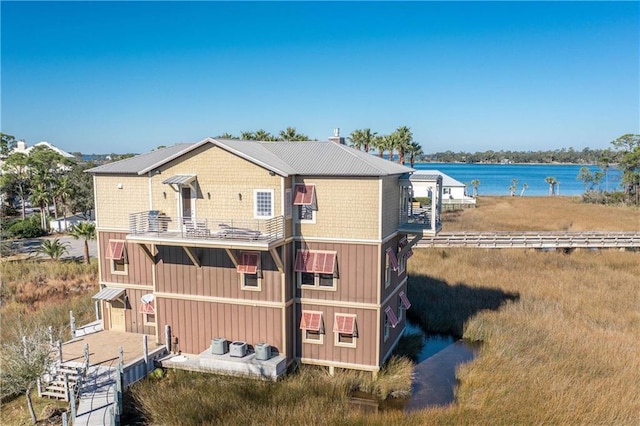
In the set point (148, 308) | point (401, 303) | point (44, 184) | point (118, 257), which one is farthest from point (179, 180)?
point (44, 184)

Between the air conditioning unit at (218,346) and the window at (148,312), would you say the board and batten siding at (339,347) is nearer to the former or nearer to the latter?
the air conditioning unit at (218,346)

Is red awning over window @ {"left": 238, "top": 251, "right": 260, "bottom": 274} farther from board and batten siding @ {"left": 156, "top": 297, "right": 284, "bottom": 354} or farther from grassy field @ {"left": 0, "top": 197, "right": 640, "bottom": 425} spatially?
grassy field @ {"left": 0, "top": 197, "right": 640, "bottom": 425}

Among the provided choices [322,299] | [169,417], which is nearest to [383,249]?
[322,299]

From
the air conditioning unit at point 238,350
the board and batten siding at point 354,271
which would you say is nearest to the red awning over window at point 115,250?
the air conditioning unit at point 238,350

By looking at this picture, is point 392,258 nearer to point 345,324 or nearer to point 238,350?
point 345,324

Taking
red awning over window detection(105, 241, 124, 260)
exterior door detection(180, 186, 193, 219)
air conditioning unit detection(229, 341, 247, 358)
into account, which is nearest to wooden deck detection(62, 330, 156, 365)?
red awning over window detection(105, 241, 124, 260)

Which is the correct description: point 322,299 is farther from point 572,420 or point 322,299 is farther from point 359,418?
point 572,420
